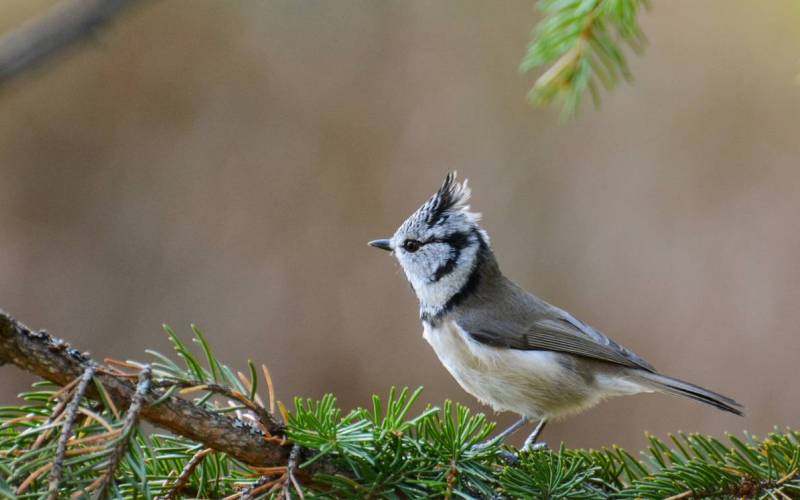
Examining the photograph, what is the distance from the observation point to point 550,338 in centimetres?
283

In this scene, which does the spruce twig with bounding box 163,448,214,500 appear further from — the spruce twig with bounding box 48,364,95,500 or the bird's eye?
the bird's eye

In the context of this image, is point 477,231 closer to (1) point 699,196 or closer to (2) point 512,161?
(2) point 512,161

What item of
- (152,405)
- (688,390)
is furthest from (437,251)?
(152,405)

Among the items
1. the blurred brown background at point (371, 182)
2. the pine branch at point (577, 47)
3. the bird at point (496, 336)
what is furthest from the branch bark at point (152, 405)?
the blurred brown background at point (371, 182)

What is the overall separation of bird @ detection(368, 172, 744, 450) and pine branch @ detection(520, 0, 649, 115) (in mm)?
768

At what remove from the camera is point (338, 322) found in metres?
4.07

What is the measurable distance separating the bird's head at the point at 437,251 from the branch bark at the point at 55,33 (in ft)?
3.99

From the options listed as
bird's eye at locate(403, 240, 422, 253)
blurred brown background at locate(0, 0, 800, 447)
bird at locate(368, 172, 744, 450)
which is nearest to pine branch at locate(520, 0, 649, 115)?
bird at locate(368, 172, 744, 450)

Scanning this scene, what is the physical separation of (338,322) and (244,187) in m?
0.85

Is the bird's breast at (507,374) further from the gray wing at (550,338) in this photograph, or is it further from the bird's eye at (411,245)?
the bird's eye at (411,245)

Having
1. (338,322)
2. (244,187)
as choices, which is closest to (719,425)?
(338,322)

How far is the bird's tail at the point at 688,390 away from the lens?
221 cm

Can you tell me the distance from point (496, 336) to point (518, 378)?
0.19m

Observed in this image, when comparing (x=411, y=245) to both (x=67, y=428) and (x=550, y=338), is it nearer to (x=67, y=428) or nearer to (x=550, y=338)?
(x=550, y=338)
